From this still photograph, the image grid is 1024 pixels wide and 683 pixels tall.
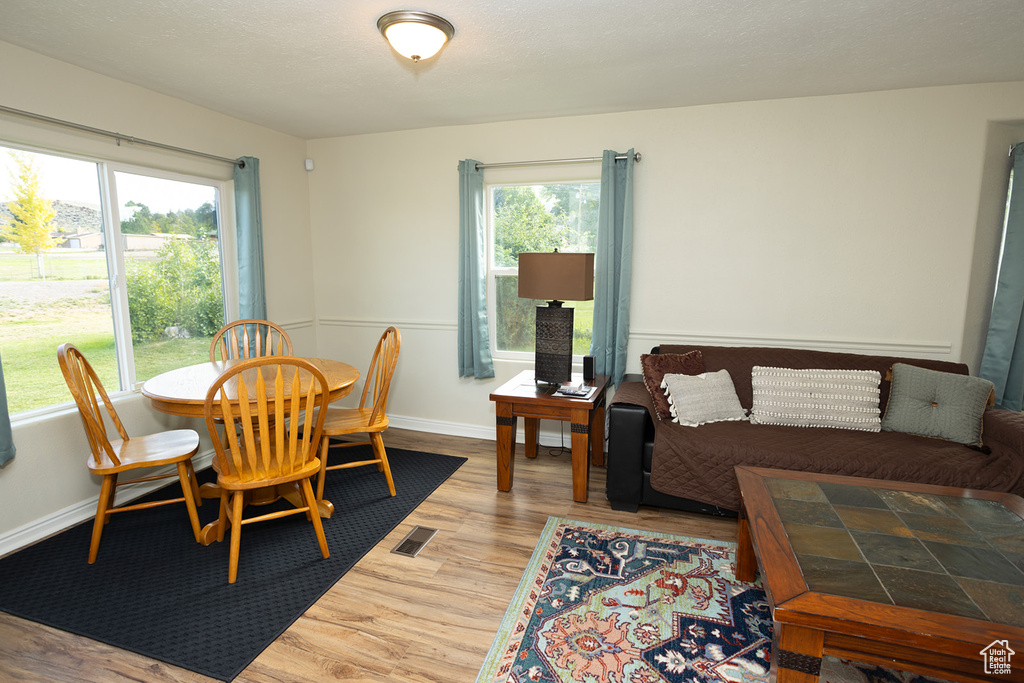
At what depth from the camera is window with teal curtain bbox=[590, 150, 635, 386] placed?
3422mm

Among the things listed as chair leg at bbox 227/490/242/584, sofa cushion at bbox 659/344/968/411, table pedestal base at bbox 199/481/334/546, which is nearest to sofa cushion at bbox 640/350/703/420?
sofa cushion at bbox 659/344/968/411

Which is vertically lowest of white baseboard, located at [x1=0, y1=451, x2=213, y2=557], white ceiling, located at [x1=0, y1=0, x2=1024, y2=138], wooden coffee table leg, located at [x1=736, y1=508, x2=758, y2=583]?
white baseboard, located at [x1=0, y1=451, x2=213, y2=557]

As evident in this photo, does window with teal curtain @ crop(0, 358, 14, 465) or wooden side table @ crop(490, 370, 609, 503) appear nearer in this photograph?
window with teal curtain @ crop(0, 358, 14, 465)

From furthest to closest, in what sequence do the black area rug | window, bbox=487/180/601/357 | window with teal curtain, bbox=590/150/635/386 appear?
window, bbox=487/180/601/357, window with teal curtain, bbox=590/150/635/386, the black area rug

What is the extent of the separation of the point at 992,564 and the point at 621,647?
1.17 meters

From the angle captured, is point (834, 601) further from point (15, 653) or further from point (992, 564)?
point (15, 653)

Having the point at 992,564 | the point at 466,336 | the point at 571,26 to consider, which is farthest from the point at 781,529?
the point at 466,336

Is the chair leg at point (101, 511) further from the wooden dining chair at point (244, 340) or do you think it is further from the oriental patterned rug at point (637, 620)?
the oriental patterned rug at point (637, 620)

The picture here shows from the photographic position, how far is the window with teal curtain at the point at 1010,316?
2.90 metres

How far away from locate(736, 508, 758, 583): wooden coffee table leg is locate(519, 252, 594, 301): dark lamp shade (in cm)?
142

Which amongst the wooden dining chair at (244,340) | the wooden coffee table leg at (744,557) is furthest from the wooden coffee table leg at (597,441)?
the wooden dining chair at (244,340)

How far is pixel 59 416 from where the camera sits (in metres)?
2.65

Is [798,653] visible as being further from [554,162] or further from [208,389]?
[554,162]

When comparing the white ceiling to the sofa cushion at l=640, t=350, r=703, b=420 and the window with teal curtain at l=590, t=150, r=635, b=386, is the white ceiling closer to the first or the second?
the window with teal curtain at l=590, t=150, r=635, b=386
